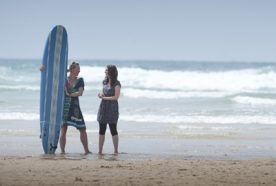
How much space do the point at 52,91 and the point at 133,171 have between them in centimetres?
252

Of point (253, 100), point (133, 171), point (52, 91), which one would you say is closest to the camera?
point (133, 171)

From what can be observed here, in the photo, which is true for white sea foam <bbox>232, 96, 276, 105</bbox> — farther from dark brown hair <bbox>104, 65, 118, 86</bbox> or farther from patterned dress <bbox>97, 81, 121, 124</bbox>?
dark brown hair <bbox>104, 65, 118, 86</bbox>

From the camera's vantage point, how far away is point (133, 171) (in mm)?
7734

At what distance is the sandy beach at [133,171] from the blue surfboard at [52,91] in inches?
25.6

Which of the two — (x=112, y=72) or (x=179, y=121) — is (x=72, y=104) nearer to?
(x=112, y=72)

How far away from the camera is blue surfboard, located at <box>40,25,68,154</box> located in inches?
380

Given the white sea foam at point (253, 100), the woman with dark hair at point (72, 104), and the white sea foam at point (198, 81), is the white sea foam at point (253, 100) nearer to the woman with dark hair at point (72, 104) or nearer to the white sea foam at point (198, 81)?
the white sea foam at point (198, 81)

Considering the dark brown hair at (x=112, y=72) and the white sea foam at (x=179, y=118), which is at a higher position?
the dark brown hair at (x=112, y=72)

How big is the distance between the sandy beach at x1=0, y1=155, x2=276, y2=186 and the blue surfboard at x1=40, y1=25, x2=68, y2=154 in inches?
25.6

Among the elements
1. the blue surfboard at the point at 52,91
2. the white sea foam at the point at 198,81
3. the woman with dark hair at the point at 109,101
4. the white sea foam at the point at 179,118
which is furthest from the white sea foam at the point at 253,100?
the blue surfboard at the point at 52,91

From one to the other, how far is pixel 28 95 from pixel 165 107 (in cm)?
734

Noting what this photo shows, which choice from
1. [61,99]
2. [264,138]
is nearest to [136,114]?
[264,138]

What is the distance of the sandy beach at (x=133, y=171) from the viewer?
276 inches

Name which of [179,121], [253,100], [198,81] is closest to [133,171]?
[179,121]
